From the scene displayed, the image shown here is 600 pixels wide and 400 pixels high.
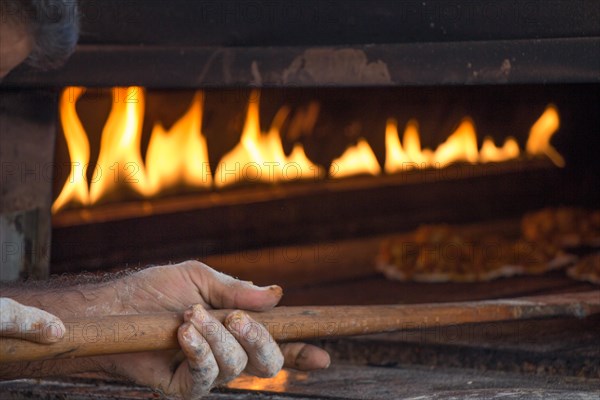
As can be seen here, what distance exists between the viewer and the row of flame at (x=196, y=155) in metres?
3.29

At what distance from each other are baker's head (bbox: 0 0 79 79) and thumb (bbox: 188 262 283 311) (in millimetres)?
552

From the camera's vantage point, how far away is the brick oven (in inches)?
96.3

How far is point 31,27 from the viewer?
2035 millimetres

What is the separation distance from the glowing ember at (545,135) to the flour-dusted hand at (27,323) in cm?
334

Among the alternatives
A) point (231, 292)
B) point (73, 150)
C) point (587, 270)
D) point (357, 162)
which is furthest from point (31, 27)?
point (357, 162)

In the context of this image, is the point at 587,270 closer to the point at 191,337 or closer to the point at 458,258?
the point at 458,258

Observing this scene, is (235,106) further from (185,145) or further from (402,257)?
(402,257)

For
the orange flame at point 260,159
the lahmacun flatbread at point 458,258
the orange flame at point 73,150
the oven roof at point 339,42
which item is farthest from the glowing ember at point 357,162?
the oven roof at point 339,42

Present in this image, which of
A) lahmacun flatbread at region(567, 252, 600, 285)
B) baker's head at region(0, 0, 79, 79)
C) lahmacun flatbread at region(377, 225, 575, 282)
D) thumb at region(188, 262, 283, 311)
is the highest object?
baker's head at region(0, 0, 79, 79)

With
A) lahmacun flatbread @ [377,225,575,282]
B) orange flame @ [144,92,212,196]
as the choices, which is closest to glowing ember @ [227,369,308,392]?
lahmacun flatbread @ [377,225,575,282]

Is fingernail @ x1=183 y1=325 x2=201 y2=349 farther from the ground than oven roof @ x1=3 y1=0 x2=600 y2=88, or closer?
closer

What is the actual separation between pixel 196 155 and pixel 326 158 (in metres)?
0.69

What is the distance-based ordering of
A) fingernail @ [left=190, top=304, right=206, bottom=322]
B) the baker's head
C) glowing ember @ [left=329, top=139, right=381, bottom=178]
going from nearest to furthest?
fingernail @ [left=190, top=304, right=206, bottom=322]
the baker's head
glowing ember @ [left=329, top=139, right=381, bottom=178]

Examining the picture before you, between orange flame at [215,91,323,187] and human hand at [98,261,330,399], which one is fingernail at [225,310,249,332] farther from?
orange flame at [215,91,323,187]
